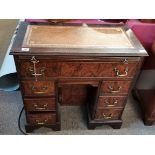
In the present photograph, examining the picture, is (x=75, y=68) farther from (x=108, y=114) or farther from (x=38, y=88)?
(x=108, y=114)

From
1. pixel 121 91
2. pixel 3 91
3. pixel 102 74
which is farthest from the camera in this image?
pixel 3 91

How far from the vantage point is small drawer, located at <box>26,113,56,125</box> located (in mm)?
1258

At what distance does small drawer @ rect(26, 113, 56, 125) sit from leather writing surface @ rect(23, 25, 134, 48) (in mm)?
527

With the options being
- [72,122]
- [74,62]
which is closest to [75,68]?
[74,62]

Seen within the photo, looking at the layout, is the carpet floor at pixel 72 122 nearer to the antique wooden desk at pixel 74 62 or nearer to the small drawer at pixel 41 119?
the small drawer at pixel 41 119

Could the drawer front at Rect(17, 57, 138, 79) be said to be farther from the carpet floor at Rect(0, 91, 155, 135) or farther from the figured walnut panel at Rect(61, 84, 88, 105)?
the carpet floor at Rect(0, 91, 155, 135)

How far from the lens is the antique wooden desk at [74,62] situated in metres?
0.93

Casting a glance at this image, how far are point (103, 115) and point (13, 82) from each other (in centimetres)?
92

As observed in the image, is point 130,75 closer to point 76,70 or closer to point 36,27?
point 76,70

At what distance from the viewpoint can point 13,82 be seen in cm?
172

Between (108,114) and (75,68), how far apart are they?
1.68 ft

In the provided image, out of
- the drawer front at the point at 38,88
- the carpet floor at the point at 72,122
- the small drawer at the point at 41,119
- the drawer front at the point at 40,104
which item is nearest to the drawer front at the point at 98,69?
the drawer front at the point at 38,88

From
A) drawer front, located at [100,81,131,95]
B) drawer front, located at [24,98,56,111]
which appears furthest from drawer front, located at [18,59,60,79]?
drawer front, located at [100,81,131,95]

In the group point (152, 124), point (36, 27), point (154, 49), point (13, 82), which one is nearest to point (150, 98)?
point (152, 124)
